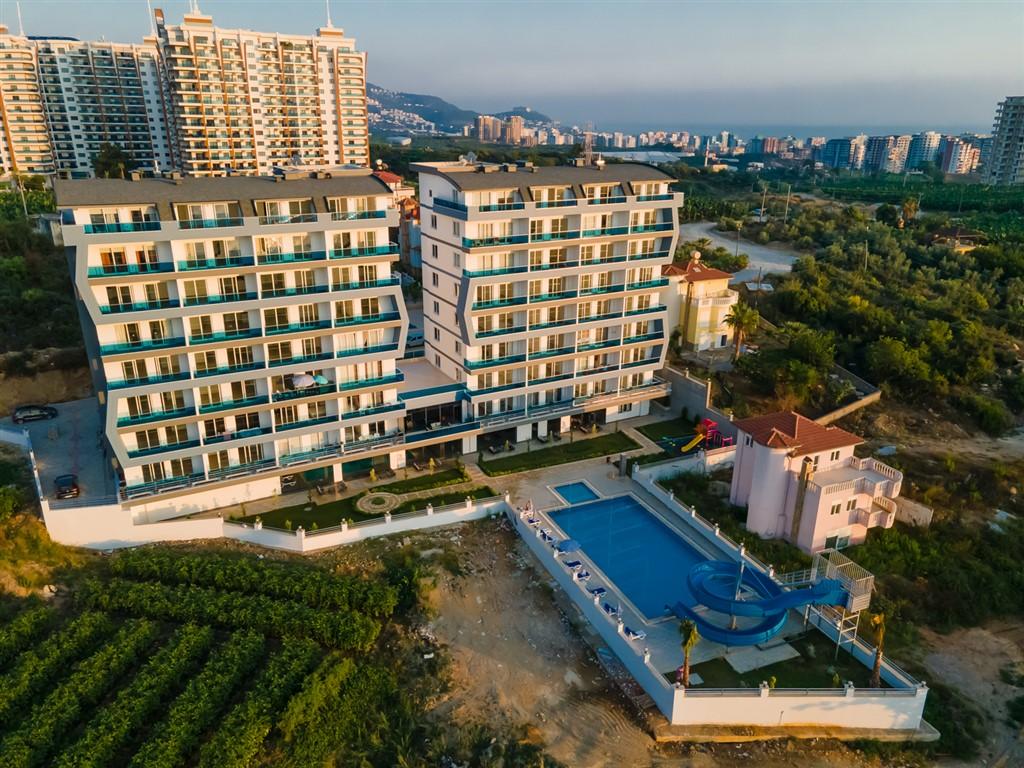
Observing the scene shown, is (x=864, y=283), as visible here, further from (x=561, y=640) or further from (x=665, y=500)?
(x=561, y=640)

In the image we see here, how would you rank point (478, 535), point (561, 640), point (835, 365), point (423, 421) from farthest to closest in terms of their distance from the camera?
point (835, 365)
point (423, 421)
point (478, 535)
point (561, 640)

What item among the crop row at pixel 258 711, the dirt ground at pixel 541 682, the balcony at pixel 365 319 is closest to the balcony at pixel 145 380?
the balcony at pixel 365 319

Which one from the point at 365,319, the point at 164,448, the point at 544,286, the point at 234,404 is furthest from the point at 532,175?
the point at 164,448

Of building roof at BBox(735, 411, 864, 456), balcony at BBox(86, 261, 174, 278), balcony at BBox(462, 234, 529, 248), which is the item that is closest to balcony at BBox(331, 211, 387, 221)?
balcony at BBox(462, 234, 529, 248)

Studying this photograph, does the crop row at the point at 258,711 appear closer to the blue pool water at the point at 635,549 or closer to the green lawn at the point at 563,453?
the blue pool water at the point at 635,549

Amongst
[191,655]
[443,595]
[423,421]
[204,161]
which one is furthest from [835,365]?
[204,161]
